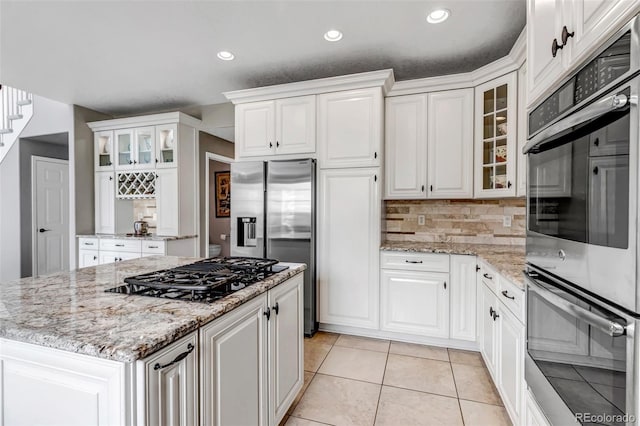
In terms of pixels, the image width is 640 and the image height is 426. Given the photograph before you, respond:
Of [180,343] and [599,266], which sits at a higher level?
[599,266]

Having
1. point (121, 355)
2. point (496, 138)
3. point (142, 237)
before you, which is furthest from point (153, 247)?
point (496, 138)

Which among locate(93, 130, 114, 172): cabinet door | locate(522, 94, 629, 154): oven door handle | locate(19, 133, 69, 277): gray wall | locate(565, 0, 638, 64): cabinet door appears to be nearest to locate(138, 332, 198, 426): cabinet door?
locate(522, 94, 629, 154): oven door handle

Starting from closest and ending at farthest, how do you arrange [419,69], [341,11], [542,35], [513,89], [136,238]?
[542,35]
[341,11]
[513,89]
[419,69]
[136,238]

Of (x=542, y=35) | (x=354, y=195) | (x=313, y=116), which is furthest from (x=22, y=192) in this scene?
(x=542, y=35)

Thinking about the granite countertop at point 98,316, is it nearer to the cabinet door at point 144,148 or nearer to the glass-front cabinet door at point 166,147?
the glass-front cabinet door at point 166,147

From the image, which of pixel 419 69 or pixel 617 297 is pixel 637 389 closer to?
pixel 617 297

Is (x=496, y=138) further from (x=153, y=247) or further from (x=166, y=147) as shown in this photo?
(x=153, y=247)

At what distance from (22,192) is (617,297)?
20.7 feet

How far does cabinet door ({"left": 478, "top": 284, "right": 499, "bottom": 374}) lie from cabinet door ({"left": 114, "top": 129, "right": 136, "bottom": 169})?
14.2 feet

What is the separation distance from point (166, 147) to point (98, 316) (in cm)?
344

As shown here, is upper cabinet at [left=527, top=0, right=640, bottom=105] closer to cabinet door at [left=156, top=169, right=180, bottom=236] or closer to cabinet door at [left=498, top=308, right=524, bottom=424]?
cabinet door at [left=498, top=308, right=524, bottom=424]

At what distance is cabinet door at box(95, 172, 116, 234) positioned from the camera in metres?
4.14

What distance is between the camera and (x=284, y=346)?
1646 millimetres

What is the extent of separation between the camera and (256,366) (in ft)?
4.48
